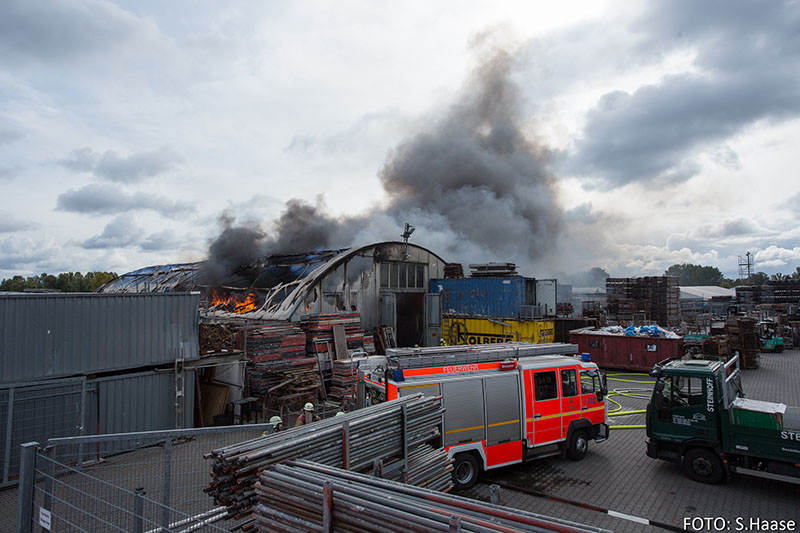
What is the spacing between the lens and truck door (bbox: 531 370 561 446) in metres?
9.87

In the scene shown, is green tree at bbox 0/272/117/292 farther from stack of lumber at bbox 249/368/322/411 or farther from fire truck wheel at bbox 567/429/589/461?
fire truck wheel at bbox 567/429/589/461

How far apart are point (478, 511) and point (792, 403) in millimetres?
17675

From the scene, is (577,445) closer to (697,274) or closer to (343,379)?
(343,379)

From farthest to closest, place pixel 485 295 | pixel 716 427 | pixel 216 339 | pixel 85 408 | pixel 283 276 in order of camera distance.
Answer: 1. pixel 485 295
2. pixel 283 276
3. pixel 216 339
4. pixel 85 408
5. pixel 716 427

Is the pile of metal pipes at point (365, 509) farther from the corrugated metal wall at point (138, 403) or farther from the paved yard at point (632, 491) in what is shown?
the corrugated metal wall at point (138, 403)

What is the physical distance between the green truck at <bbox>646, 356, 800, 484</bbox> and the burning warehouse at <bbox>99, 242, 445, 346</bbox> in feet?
45.6

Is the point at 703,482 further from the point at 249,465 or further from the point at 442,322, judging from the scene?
the point at 442,322

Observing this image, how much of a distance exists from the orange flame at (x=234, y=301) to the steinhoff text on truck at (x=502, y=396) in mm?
12804

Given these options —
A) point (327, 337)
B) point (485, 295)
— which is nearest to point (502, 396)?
point (327, 337)

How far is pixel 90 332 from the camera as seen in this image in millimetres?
11211

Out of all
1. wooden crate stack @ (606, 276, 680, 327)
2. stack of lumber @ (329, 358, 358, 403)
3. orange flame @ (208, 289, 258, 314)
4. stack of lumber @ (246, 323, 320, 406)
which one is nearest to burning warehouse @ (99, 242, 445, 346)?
orange flame @ (208, 289, 258, 314)

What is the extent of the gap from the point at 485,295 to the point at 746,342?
12966mm

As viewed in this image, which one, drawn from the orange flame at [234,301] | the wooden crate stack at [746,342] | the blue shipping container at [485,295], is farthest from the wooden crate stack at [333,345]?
the wooden crate stack at [746,342]

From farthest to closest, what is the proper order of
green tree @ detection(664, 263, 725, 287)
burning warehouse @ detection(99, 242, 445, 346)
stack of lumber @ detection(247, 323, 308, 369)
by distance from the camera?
green tree @ detection(664, 263, 725, 287) < burning warehouse @ detection(99, 242, 445, 346) < stack of lumber @ detection(247, 323, 308, 369)
